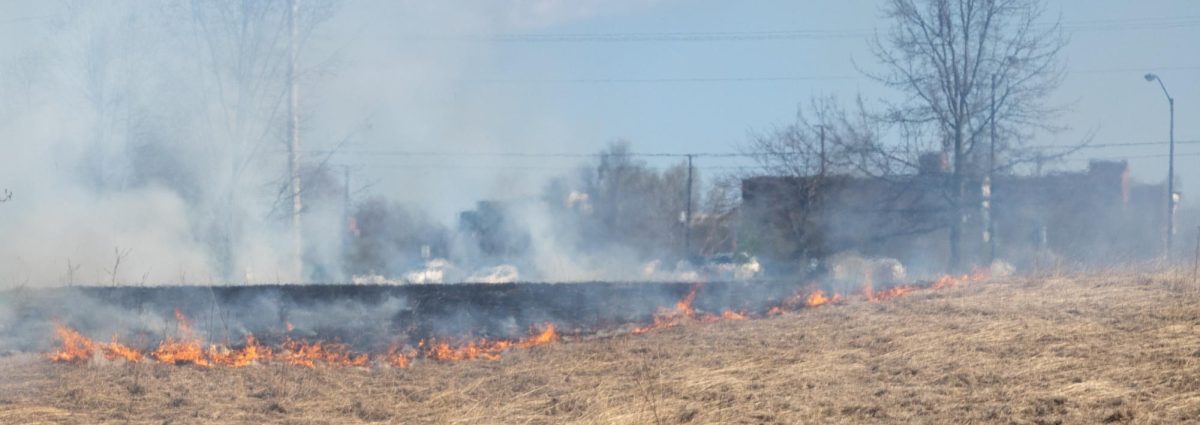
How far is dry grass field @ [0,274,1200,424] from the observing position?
709 cm

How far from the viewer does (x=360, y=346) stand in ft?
39.0

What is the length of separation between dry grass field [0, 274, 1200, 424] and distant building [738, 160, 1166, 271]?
11.5 m

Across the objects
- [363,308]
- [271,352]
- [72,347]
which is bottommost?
[271,352]

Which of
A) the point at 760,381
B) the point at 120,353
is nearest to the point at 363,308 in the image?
the point at 120,353

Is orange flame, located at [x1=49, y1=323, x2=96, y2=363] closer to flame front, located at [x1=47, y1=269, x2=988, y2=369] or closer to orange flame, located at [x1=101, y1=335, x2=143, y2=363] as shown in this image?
flame front, located at [x1=47, y1=269, x2=988, y2=369]

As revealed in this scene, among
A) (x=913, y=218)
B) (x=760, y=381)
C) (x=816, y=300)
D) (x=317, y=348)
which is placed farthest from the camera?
(x=913, y=218)

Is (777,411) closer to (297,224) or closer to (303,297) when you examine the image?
(303,297)

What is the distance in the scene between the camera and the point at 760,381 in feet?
27.3

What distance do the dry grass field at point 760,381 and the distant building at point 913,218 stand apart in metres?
11.5

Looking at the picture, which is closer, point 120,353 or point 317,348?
point 120,353

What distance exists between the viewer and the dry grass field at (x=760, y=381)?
709cm

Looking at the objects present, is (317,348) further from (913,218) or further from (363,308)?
(913,218)

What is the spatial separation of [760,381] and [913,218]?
18.2 m

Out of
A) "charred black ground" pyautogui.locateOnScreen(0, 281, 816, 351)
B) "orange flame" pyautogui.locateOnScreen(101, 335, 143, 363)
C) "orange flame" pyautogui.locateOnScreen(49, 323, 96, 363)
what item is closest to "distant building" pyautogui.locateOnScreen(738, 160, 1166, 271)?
"charred black ground" pyautogui.locateOnScreen(0, 281, 816, 351)
